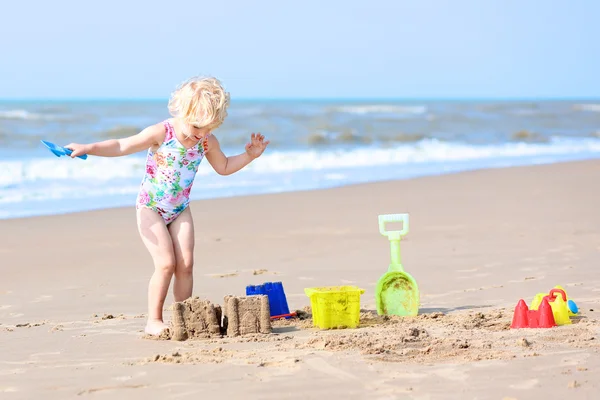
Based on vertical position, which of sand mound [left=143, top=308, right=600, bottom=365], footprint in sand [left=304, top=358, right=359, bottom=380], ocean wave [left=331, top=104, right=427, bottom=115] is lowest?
footprint in sand [left=304, top=358, right=359, bottom=380]

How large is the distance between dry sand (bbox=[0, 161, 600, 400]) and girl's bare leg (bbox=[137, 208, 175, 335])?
Answer: 0.15 meters

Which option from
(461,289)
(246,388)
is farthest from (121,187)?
(246,388)

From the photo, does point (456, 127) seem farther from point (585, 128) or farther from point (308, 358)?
point (308, 358)

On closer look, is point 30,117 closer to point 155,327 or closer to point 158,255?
point 158,255

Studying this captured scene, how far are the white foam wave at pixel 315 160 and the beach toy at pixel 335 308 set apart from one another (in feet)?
25.6

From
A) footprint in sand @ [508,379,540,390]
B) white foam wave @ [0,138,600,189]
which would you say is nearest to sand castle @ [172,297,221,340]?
footprint in sand @ [508,379,540,390]

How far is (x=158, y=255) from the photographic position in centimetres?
439

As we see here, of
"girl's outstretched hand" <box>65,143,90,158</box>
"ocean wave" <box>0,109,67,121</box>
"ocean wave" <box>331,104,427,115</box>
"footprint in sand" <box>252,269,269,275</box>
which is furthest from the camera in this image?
"ocean wave" <box>331,104,427,115</box>

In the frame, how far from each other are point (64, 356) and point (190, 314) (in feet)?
2.10

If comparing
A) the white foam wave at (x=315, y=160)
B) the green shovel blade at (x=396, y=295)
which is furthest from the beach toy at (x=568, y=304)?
the white foam wave at (x=315, y=160)

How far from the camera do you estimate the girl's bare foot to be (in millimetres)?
4211

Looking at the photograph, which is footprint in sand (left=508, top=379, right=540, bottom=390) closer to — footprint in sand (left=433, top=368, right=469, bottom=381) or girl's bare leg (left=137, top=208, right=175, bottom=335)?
footprint in sand (left=433, top=368, right=469, bottom=381)

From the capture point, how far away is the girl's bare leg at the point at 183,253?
14.6 feet

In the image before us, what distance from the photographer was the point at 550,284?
17.7ft
